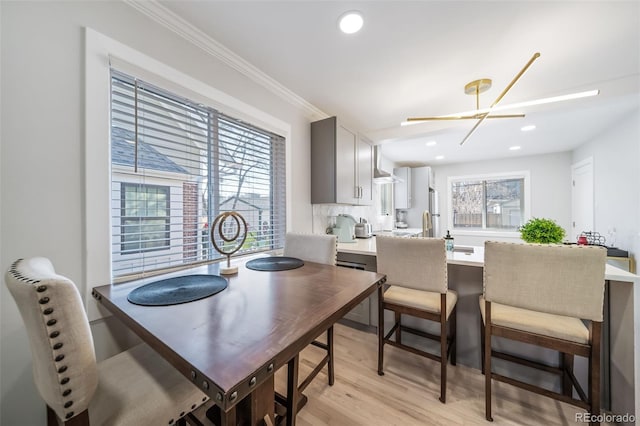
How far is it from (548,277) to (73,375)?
2.02 meters

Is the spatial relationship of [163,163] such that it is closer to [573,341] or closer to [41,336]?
[41,336]

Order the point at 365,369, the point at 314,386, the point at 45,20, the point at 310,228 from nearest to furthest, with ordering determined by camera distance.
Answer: the point at 45,20
the point at 314,386
the point at 365,369
the point at 310,228

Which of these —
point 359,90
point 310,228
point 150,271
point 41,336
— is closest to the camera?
point 41,336

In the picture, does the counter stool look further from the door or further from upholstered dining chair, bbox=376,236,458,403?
the door

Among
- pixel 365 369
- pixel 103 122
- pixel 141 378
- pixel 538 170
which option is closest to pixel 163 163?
pixel 103 122

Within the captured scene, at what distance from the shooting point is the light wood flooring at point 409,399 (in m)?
1.35

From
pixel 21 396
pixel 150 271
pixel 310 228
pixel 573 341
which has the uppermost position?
pixel 310 228

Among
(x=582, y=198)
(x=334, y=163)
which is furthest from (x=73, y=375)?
(x=582, y=198)

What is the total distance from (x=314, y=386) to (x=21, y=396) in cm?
146

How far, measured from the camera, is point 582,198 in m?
4.04

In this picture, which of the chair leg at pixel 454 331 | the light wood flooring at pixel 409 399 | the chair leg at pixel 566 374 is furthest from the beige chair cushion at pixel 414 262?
the chair leg at pixel 566 374

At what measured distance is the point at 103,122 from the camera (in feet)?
3.84

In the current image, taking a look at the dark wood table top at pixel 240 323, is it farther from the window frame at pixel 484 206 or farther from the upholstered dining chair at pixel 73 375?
the window frame at pixel 484 206

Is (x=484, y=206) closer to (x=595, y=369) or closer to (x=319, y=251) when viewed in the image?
(x=595, y=369)
